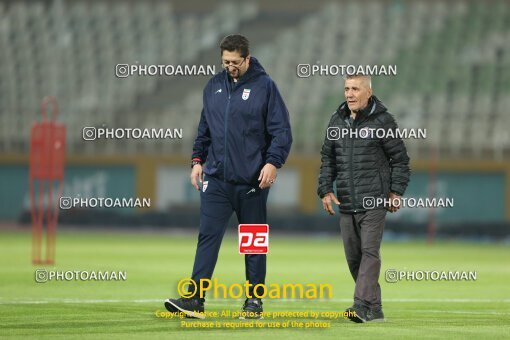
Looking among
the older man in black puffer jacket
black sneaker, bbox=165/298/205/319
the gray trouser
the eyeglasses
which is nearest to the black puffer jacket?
the older man in black puffer jacket

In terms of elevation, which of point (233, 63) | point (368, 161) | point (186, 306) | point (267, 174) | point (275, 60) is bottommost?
point (186, 306)

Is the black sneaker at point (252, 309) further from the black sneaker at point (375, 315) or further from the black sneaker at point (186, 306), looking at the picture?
the black sneaker at point (375, 315)

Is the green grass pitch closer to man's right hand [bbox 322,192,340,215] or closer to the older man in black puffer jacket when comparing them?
the older man in black puffer jacket

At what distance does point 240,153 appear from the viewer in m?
10.8

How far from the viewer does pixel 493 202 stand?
37.2 meters

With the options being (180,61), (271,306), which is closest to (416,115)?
(180,61)

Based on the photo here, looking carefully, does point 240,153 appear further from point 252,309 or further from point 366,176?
point 252,309

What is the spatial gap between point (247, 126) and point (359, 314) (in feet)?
6.52

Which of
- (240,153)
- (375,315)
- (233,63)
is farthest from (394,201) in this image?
(233,63)

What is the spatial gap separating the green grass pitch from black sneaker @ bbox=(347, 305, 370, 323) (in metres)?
0.08

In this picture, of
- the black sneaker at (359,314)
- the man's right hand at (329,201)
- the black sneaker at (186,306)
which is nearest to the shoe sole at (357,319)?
the black sneaker at (359,314)

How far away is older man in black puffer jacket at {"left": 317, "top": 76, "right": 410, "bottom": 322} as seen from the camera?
35.9 feet

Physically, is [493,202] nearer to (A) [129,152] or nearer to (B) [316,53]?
(B) [316,53]

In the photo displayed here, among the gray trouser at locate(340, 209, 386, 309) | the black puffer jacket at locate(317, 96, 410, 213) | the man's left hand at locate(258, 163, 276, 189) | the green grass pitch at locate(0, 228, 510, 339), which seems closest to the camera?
the green grass pitch at locate(0, 228, 510, 339)
